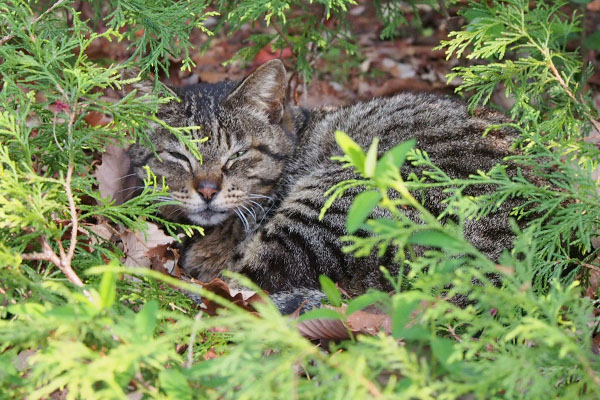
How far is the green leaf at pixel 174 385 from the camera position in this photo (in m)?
1.31

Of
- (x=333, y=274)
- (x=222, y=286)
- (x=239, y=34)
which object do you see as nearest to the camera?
(x=222, y=286)

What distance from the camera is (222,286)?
7.93 feet

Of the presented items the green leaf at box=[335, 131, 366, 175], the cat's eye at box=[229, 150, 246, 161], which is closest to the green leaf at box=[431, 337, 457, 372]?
the green leaf at box=[335, 131, 366, 175]

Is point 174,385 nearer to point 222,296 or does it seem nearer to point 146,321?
point 146,321

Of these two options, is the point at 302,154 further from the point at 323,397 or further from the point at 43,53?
the point at 323,397

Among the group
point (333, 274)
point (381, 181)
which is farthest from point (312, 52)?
point (381, 181)

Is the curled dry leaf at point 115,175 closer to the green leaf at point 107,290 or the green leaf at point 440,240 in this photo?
the green leaf at point 107,290

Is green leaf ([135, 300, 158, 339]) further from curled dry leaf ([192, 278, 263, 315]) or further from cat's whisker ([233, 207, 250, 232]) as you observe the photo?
cat's whisker ([233, 207, 250, 232])

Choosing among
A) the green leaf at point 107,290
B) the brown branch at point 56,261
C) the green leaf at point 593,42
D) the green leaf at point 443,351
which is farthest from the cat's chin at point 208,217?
the green leaf at point 593,42

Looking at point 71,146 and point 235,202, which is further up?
point 71,146

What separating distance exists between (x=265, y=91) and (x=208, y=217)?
78 cm

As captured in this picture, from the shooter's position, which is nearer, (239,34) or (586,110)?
(586,110)

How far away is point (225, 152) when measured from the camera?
322 cm

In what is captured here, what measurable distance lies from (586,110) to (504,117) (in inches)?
27.0
